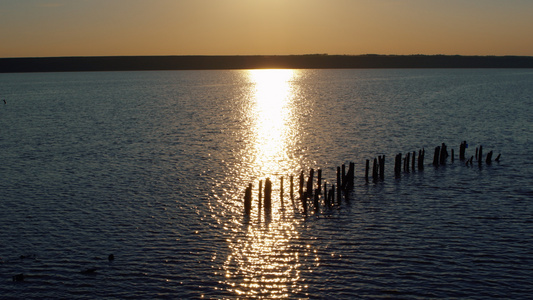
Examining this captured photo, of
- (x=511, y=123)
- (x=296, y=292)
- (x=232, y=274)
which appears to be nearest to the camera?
(x=296, y=292)

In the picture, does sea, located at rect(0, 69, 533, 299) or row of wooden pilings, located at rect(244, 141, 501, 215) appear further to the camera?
row of wooden pilings, located at rect(244, 141, 501, 215)

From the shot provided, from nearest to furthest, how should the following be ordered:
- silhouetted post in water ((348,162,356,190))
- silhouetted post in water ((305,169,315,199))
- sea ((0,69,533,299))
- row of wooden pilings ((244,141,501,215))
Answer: sea ((0,69,533,299)) → row of wooden pilings ((244,141,501,215)) → silhouetted post in water ((305,169,315,199)) → silhouetted post in water ((348,162,356,190))

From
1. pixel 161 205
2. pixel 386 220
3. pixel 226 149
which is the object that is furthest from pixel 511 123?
pixel 161 205

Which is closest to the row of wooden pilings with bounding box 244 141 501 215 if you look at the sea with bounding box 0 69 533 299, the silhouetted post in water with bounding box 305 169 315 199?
the silhouetted post in water with bounding box 305 169 315 199

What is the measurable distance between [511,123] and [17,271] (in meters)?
72.9

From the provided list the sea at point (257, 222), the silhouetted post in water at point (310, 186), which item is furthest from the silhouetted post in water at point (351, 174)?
the silhouetted post in water at point (310, 186)

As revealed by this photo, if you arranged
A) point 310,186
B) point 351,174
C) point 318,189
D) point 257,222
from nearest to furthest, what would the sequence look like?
1. point 257,222
2. point 318,189
3. point 310,186
4. point 351,174

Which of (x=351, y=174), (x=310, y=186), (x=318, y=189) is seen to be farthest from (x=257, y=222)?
(x=351, y=174)

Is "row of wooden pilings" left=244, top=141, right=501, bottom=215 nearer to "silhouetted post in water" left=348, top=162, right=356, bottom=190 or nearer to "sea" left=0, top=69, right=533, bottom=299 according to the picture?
"silhouetted post in water" left=348, top=162, right=356, bottom=190

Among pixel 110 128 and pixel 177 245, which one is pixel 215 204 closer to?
pixel 177 245

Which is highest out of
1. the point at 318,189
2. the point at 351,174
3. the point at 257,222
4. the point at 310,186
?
the point at 351,174

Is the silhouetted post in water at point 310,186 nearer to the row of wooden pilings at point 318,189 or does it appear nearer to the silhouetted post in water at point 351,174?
the row of wooden pilings at point 318,189

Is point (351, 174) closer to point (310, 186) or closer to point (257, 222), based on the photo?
point (310, 186)

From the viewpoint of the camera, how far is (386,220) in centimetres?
3198
